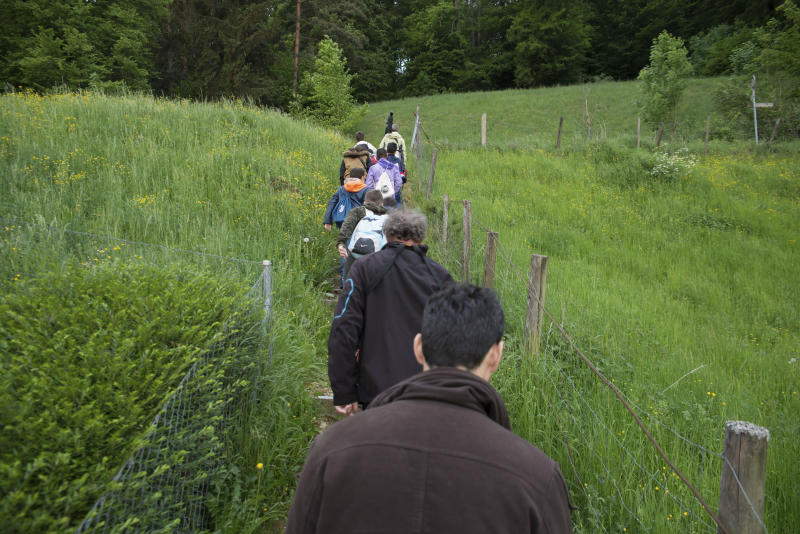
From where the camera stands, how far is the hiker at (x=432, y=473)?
1.08 meters

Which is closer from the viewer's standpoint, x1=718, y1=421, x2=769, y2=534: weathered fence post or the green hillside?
x1=718, y1=421, x2=769, y2=534: weathered fence post

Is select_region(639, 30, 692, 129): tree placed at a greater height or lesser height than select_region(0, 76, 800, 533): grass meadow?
greater

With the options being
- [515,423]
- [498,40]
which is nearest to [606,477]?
[515,423]

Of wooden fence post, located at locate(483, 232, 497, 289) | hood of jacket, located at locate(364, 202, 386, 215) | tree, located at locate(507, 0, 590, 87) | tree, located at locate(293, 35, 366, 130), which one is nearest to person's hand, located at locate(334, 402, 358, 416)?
hood of jacket, located at locate(364, 202, 386, 215)

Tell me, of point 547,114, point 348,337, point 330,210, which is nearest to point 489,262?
point 330,210

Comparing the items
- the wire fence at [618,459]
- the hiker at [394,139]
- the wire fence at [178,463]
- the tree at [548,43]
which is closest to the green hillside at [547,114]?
the hiker at [394,139]

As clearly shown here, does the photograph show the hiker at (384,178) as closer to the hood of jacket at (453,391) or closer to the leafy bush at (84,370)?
the leafy bush at (84,370)

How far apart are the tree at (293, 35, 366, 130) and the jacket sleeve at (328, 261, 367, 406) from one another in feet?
83.8

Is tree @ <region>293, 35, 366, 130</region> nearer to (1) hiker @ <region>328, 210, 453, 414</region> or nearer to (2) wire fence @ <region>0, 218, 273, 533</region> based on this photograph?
(2) wire fence @ <region>0, 218, 273, 533</region>

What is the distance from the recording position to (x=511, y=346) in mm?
4523

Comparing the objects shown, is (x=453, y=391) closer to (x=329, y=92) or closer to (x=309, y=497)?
(x=309, y=497)

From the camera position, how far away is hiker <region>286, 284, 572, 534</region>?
1.08m

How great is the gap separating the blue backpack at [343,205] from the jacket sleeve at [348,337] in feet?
10.7

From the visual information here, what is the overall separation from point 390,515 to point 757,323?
25.0ft
